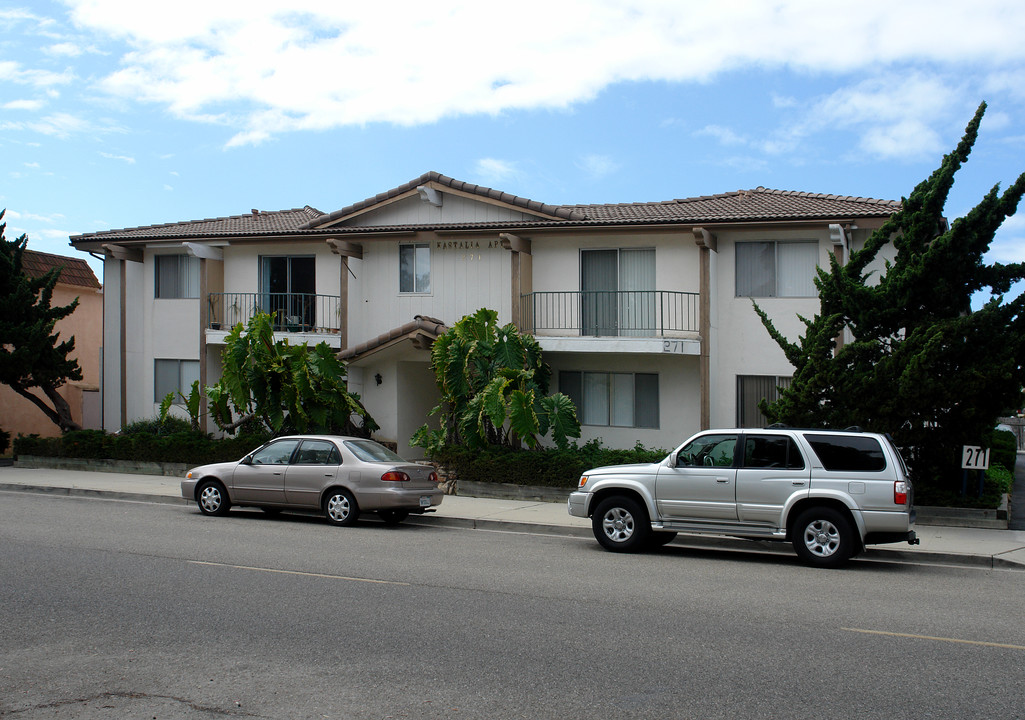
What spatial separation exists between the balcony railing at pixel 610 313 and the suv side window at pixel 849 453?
26.1ft

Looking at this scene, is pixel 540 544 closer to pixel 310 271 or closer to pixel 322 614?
pixel 322 614

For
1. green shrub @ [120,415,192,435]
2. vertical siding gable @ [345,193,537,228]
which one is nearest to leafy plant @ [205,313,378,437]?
green shrub @ [120,415,192,435]

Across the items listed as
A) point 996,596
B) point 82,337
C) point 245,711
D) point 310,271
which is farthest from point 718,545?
point 82,337

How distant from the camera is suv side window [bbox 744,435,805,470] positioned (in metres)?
11.3

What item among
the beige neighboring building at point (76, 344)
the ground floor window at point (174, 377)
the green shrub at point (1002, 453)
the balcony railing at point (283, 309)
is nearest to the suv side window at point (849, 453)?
the green shrub at point (1002, 453)

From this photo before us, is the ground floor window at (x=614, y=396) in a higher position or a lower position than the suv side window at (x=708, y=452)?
higher

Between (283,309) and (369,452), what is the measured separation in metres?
9.55

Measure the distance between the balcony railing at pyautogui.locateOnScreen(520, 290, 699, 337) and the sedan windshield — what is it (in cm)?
623

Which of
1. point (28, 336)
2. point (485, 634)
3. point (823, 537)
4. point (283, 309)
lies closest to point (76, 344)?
point (28, 336)

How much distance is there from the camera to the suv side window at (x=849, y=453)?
10914mm

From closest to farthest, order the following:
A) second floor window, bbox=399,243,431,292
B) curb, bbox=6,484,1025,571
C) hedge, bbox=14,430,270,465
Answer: curb, bbox=6,484,1025,571 → hedge, bbox=14,430,270,465 → second floor window, bbox=399,243,431,292

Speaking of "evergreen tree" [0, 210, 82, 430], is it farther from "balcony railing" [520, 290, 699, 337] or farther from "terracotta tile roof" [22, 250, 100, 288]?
"balcony railing" [520, 290, 699, 337]

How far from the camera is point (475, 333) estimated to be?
18.5 m

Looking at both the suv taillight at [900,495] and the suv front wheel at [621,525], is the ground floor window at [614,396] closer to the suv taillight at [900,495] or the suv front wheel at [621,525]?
the suv front wheel at [621,525]
